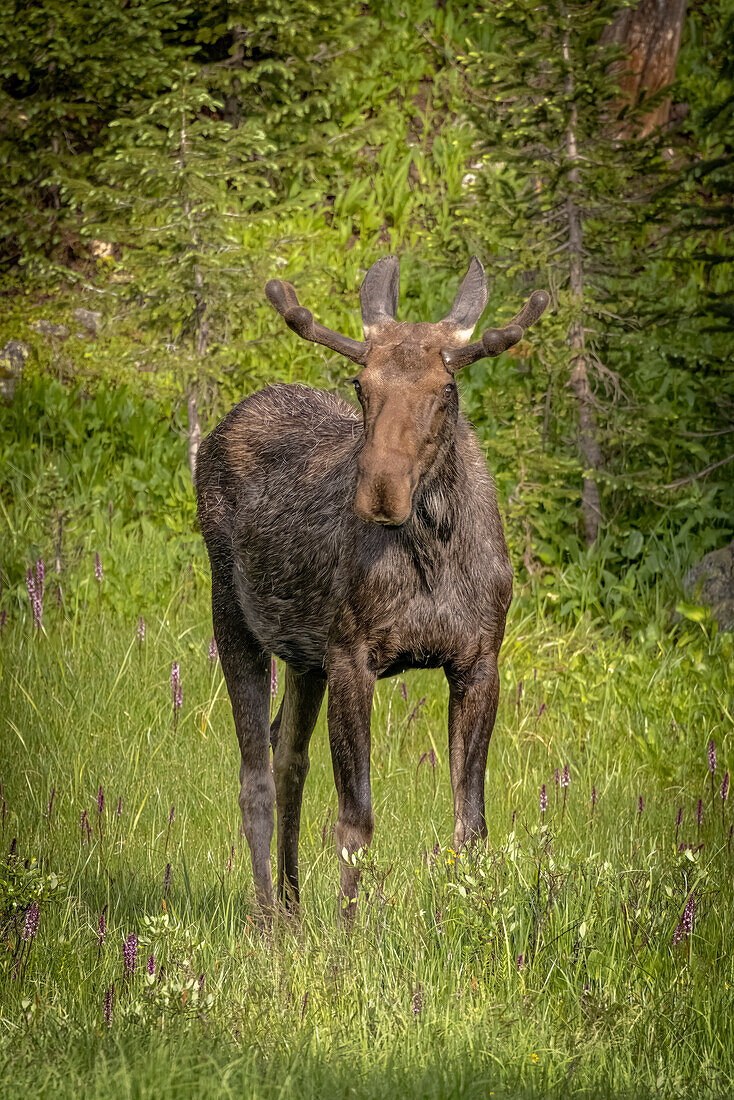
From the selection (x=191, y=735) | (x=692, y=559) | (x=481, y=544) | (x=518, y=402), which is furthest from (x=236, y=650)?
(x=692, y=559)

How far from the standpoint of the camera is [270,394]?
19.4 ft

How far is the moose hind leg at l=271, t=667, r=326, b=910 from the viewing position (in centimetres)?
532

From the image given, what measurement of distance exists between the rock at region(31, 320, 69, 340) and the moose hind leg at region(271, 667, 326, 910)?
801cm

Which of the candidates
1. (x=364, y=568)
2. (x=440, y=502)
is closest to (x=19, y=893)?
(x=364, y=568)

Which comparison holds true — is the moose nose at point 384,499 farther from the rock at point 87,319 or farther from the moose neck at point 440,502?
the rock at point 87,319

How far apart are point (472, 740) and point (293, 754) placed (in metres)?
1.32

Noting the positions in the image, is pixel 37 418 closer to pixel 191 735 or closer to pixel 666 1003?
pixel 191 735

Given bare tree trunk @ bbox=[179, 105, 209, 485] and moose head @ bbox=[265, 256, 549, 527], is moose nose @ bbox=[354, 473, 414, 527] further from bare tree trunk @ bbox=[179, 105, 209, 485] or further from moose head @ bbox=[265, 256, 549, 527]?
bare tree trunk @ bbox=[179, 105, 209, 485]

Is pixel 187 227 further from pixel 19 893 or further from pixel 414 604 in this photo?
pixel 19 893

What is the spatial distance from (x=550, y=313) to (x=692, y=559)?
6.60ft

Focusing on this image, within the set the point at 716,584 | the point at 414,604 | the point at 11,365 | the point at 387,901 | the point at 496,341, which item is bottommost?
the point at 716,584

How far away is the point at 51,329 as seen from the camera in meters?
12.4

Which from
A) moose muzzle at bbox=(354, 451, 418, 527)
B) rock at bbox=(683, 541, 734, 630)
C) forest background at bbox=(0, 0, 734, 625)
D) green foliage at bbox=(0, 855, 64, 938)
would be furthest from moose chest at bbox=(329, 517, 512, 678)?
rock at bbox=(683, 541, 734, 630)

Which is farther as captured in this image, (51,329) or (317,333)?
(51,329)
